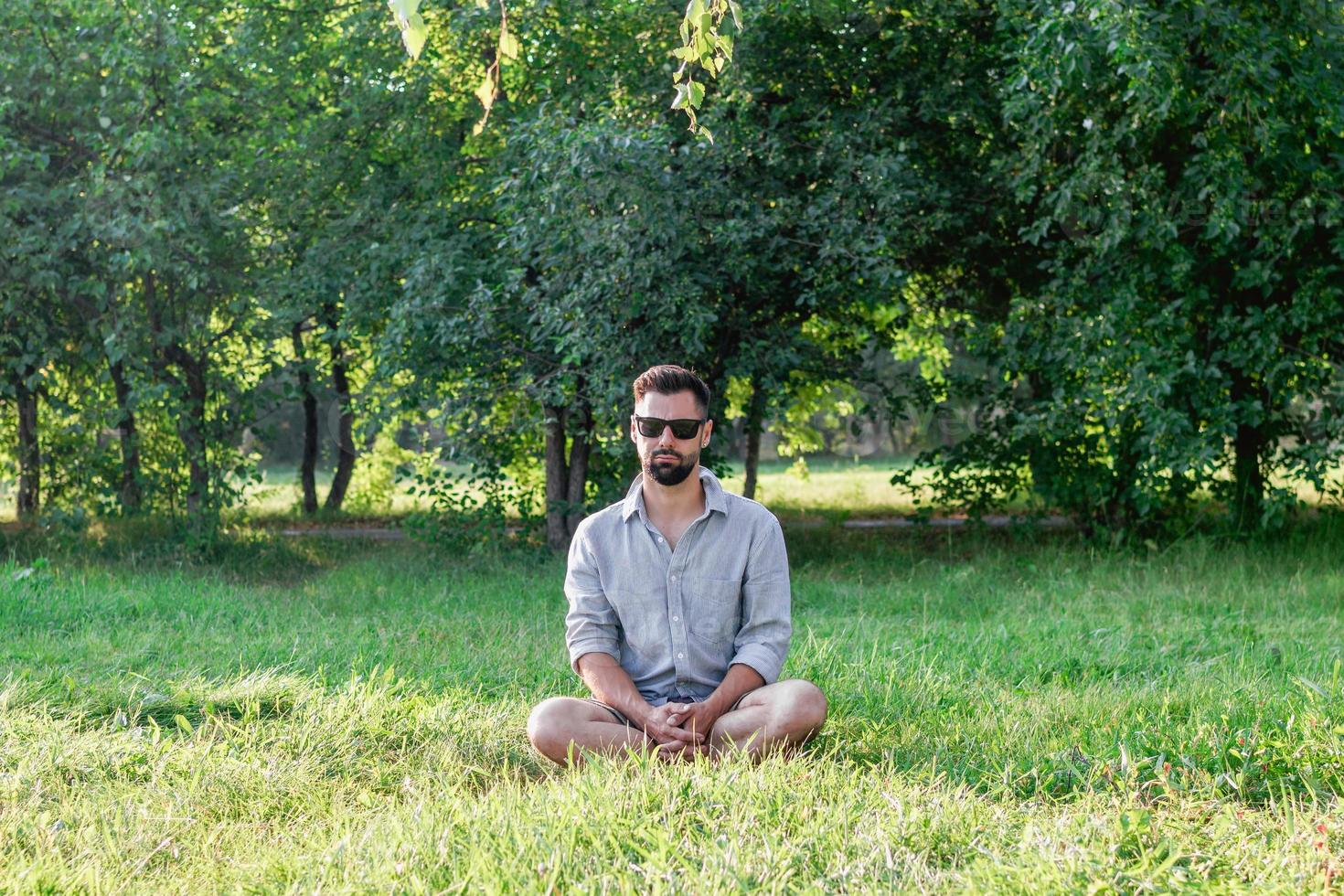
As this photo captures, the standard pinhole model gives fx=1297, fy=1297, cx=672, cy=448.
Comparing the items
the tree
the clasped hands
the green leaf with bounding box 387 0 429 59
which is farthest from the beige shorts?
the tree

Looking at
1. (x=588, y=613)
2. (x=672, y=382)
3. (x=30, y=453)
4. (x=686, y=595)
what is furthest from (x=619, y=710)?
(x=30, y=453)

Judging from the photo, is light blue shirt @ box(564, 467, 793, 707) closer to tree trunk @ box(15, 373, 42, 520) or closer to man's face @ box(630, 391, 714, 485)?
man's face @ box(630, 391, 714, 485)

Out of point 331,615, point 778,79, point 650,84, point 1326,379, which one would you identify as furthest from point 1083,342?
point 331,615

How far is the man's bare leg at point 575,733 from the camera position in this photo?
474cm

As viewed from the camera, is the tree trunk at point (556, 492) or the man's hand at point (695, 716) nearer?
the man's hand at point (695, 716)

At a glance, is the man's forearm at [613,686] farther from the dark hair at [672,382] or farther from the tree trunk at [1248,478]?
the tree trunk at [1248,478]

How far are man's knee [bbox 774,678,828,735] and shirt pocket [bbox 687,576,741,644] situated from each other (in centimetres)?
32

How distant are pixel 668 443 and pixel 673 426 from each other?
0.21 feet

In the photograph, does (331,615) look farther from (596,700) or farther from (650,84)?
(650,84)

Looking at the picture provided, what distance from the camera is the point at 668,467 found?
15.8 ft

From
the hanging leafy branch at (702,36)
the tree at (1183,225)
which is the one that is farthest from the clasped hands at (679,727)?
the tree at (1183,225)

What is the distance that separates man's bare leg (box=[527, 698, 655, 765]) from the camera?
15.5 feet

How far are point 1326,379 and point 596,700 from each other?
291 inches

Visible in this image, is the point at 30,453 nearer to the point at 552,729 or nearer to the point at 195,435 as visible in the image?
the point at 195,435
